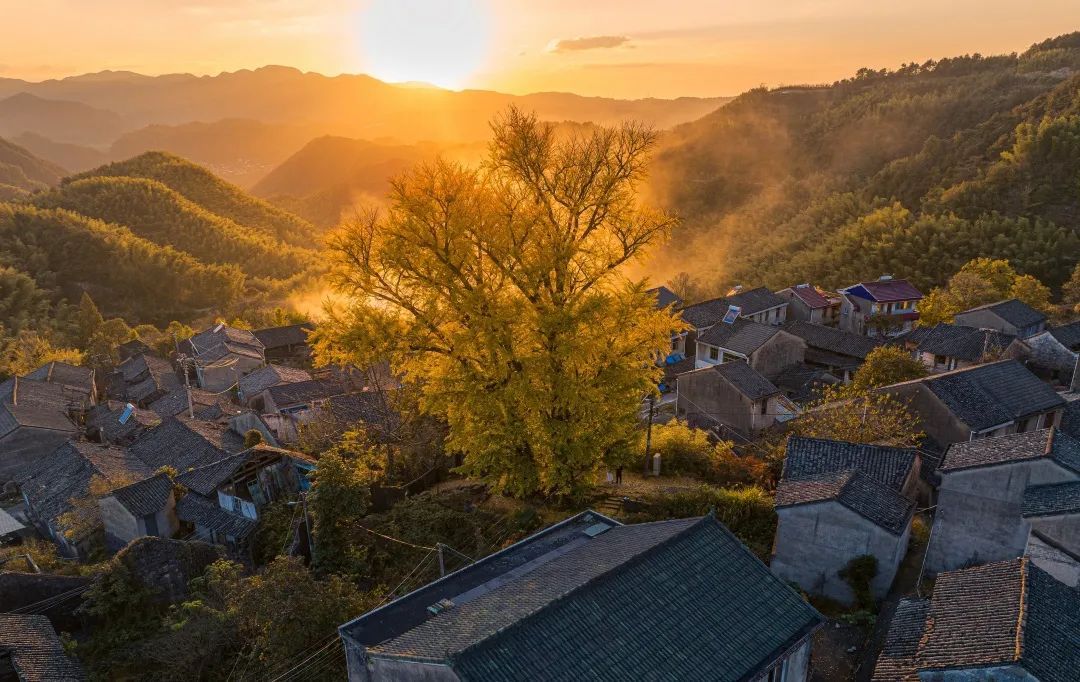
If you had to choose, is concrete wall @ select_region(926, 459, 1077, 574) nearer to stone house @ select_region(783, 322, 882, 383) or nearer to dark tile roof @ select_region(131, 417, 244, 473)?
stone house @ select_region(783, 322, 882, 383)

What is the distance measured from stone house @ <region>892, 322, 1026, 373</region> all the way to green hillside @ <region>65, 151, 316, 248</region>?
324 ft

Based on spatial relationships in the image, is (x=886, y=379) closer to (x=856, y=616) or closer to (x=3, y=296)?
(x=856, y=616)

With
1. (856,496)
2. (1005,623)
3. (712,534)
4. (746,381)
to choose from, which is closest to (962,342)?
(746,381)

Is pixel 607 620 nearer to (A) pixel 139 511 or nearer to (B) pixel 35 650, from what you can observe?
(B) pixel 35 650

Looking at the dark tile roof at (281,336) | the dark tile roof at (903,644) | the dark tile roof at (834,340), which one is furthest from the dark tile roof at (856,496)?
the dark tile roof at (281,336)

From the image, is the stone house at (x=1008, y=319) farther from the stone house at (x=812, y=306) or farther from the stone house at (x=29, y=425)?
the stone house at (x=29, y=425)

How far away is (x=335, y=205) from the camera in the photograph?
14488cm

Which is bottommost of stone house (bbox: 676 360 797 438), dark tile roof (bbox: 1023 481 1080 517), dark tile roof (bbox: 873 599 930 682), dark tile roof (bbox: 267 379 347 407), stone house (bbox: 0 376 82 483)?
stone house (bbox: 0 376 82 483)

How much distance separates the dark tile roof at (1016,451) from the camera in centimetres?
1417

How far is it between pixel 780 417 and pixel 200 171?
120 meters

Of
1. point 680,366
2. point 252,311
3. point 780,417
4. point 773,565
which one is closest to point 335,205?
point 252,311

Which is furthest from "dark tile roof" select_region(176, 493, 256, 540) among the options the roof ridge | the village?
the roof ridge

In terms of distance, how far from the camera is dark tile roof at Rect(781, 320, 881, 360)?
40.6 metres

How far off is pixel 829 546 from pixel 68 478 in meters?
31.0
